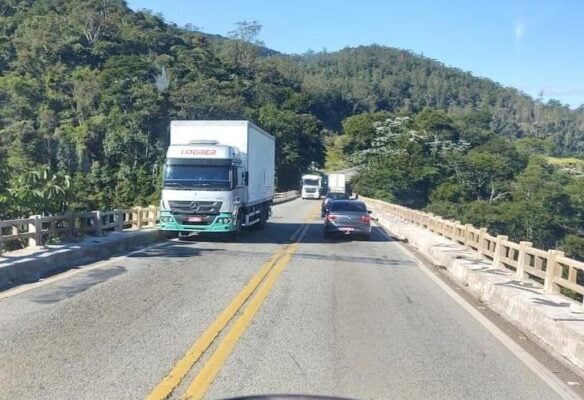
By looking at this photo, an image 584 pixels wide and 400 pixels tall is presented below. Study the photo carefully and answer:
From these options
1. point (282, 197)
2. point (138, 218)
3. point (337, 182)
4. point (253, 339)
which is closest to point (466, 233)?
point (138, 218)

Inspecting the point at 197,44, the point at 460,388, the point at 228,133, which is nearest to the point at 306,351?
the point at 460,388

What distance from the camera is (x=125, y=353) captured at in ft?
21.6

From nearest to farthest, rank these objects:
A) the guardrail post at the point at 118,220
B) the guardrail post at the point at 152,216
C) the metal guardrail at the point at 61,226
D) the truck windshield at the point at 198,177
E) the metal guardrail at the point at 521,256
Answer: the metal guardrail at the point at 521,256
the metal guardrail at the point at 61,226
the guardrail post at the point at 118,220
the truck windshield at the point at 198,177
the guardrail post at the point at 152,216

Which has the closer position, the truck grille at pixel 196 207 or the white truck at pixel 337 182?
the truck grille at pixel 196 207

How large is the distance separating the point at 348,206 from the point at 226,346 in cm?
1683

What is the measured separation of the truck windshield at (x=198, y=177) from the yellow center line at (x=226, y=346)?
23.6 ft

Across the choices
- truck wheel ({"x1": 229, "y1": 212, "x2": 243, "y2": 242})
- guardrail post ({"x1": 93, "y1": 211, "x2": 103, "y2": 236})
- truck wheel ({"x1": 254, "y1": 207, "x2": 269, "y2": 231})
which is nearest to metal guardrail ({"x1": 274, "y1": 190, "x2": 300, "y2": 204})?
truck wheel ({"x1": 254, "y1": 207, "x2": 269, "y2": 231})

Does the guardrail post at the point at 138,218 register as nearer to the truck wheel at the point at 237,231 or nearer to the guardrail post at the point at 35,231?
the truck wheel at the point at 237,231

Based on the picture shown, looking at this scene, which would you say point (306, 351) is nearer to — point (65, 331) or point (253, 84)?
point (65, 331)

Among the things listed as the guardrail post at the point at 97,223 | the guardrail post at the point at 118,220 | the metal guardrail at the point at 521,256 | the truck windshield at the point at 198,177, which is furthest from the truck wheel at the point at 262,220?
the guardrail post at the point at 97,223

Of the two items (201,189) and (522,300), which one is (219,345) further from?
(201,189)

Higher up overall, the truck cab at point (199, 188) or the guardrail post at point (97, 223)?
the truck cab at point (199, 188)

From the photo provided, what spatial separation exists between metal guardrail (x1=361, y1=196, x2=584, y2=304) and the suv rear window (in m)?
2.73

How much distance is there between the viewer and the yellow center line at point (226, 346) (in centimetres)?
551
